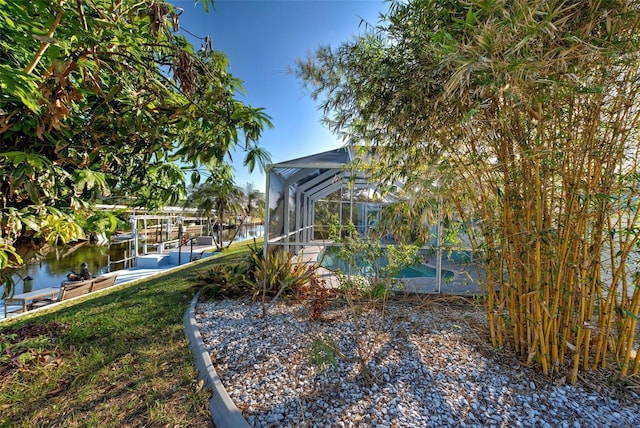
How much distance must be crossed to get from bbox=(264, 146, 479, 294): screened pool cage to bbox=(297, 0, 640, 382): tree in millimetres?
641

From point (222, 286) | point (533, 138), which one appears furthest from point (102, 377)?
point (533, 138)

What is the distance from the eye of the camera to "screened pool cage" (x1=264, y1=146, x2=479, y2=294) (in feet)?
11.3

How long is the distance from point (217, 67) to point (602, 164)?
2.97 m

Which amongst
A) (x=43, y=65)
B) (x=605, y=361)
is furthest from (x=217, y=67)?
(x=605, y=361)

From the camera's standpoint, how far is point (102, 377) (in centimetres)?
239

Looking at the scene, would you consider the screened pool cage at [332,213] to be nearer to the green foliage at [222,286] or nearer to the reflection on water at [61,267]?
the green foliage at [222,286]

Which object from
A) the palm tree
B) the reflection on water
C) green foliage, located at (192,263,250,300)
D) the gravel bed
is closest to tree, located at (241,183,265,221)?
the palm tree

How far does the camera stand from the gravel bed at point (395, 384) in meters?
1.84

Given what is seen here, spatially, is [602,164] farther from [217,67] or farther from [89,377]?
[89,377]

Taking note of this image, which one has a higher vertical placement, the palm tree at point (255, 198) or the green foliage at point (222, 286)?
the palm tree at point (255, 198)

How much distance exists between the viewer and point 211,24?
3705 mm

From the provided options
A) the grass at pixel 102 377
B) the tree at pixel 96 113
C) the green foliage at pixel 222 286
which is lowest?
the grass at pixel 102 377

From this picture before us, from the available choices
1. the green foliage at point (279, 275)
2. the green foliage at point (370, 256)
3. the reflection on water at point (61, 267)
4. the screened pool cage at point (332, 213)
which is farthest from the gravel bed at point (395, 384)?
the reflection on water at point (61, 267)

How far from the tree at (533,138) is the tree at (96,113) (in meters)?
1.32
